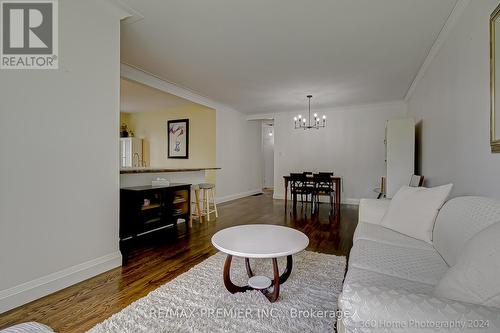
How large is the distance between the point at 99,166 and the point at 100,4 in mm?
1455

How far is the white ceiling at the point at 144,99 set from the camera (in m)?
4.41

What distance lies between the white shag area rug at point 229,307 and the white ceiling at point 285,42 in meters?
2.41

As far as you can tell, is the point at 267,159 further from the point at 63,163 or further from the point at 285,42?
the point at 63,163

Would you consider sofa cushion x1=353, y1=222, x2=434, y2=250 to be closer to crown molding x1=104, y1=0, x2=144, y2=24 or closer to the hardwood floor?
the hardwood floor

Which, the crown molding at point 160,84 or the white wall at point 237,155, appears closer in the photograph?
the crown molding at point 160,84

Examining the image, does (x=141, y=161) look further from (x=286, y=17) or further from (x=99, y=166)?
(x=286, y=17)

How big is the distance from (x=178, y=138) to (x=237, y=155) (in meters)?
1.63

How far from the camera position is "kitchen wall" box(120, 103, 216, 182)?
5.64 m

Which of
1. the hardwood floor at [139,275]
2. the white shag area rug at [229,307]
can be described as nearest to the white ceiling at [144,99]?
the hardwood floor at [139,275]

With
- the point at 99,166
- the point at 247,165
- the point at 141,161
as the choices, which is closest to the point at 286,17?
the point at 99,166

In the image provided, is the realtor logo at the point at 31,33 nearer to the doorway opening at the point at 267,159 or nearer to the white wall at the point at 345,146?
the white wall at the point at 345,146

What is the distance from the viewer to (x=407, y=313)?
2.30 ft

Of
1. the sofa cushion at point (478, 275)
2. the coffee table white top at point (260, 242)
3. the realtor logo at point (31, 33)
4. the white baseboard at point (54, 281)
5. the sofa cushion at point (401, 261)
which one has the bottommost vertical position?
the white baseboard at point (54, 281)

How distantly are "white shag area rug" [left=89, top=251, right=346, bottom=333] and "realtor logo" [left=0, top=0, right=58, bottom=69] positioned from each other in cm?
192
